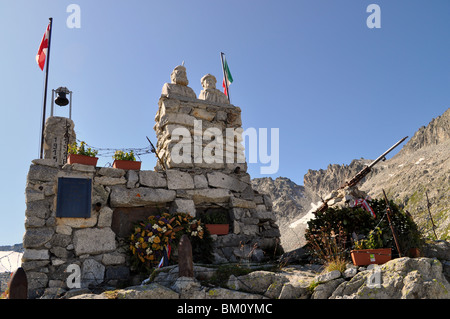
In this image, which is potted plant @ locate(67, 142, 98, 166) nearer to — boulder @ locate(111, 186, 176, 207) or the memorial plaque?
boulder @ locate(111, 186, 176, 207)

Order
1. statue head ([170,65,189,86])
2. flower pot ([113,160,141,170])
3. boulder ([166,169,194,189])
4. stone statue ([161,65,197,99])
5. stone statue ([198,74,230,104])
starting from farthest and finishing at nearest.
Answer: stone statue ([198,74,230,104]), statue head ([170,65,189,86]), stone statue ([161,65,197,99]), boulder ([166,169,194,189]), flower pot ([113,160,141,170])

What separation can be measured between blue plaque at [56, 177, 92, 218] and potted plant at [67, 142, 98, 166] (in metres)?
0.40

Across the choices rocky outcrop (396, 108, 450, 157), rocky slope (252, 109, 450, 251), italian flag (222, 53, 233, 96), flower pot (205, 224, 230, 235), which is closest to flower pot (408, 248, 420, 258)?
flower pot (205, 224, 230, 235)

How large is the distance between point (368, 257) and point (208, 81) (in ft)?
19.1

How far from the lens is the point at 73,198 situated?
6.47 metres

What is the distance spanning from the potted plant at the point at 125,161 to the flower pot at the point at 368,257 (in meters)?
4.35

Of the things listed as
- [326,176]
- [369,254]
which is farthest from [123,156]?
[326,176]

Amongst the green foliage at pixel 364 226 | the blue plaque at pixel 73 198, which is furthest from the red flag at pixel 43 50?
the green foliage at pixel 364 226

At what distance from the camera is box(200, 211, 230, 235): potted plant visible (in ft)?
24.7

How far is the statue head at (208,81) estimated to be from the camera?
9352mm

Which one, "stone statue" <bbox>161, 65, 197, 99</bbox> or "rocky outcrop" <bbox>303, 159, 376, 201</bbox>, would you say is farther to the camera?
"rocky outcrop" <bbox>303, 159, 376, 201</bbox>

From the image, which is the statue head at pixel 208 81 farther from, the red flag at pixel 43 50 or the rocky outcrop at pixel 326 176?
the rocky outcrop at pixel 326 176

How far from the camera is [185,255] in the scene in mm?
4895
